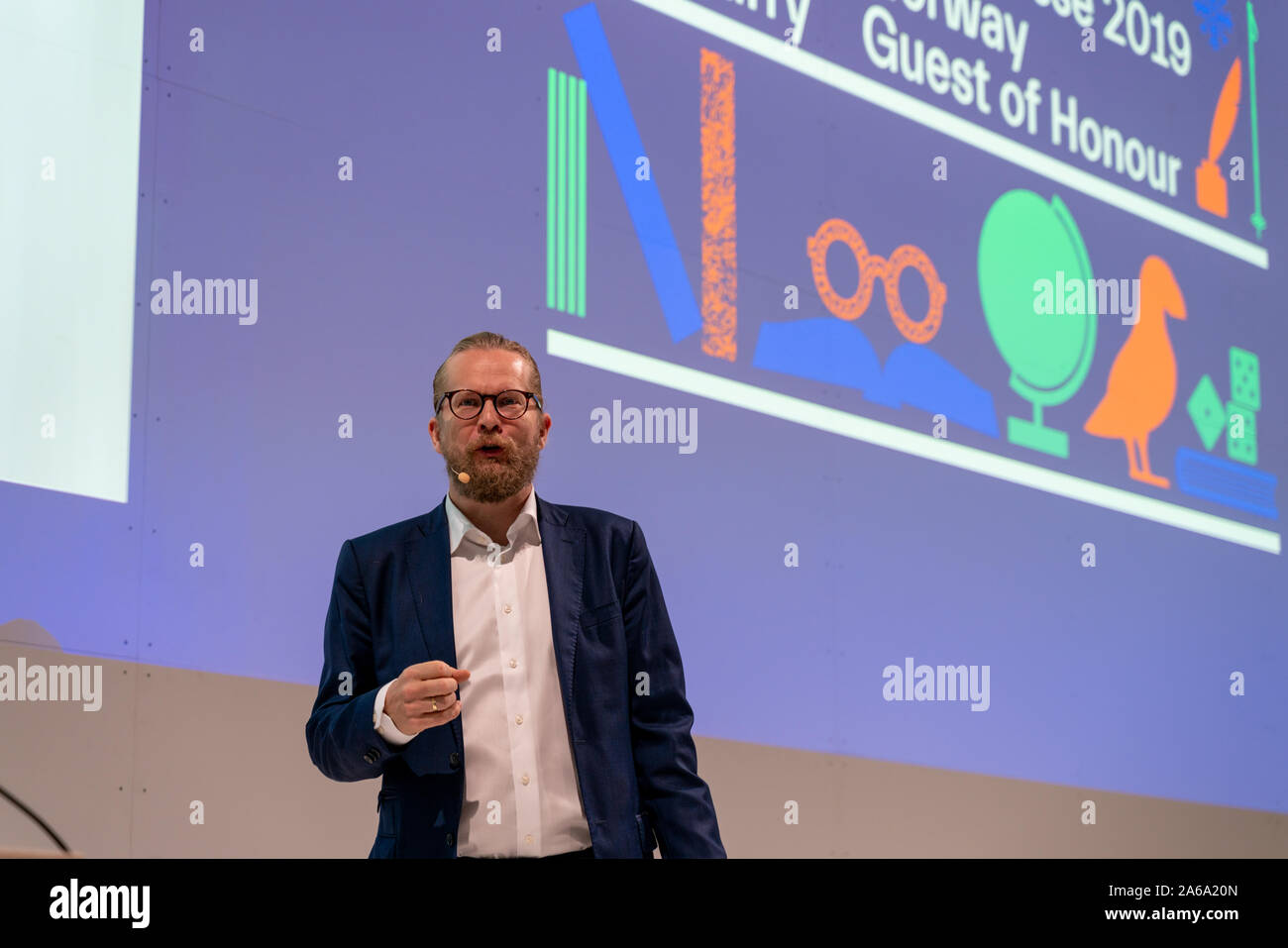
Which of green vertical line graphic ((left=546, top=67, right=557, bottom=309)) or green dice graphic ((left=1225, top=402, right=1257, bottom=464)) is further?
green dice graphic ((left=1225, top=402, right=1257, bottom=464))

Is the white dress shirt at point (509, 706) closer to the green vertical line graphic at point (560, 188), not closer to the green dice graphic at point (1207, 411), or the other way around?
the green vertical line graphic at point (560, 188)

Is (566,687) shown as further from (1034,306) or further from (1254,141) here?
(1254,141)

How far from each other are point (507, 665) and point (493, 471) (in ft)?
0.91

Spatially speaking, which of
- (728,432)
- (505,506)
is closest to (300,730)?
(505,506)

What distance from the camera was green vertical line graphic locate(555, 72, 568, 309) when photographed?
3143 millimetres

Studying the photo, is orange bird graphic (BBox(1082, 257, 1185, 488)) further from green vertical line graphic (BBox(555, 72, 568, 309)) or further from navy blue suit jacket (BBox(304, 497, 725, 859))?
navy blue suit jacket (BBox(304, 497, 725, 859))

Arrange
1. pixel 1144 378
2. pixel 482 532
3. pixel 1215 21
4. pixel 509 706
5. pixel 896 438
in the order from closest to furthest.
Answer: pixel 509 706
pixel 482 532
pixel 896 438
pixel 1144 378
pixel 1215 21

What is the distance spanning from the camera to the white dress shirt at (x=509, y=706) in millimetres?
1742

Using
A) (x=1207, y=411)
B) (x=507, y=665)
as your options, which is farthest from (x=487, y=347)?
(x=1207, y=411)

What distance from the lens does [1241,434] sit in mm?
4445

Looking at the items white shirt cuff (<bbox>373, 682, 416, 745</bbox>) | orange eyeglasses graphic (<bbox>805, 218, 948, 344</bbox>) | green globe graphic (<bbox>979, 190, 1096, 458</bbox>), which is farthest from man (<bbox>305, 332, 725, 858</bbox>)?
green globe graphic (<bbox>979, 190, 1096, 458</bbox>)

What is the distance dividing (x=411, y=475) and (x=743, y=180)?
4.31 ft

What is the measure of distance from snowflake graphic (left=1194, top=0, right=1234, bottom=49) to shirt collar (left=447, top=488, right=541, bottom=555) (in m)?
3.80

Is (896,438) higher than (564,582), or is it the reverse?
(896,438)
